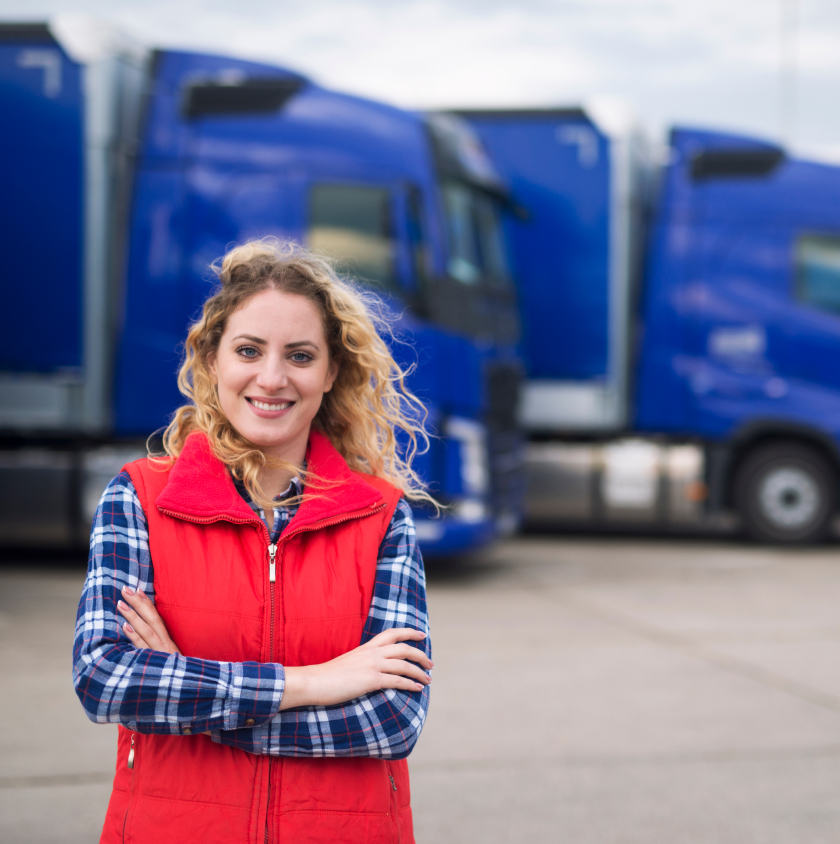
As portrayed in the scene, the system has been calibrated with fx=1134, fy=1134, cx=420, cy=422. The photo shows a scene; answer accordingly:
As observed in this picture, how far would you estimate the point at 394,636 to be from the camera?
1.78 metres

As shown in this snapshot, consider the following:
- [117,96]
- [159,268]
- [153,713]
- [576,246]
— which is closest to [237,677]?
[153,713]

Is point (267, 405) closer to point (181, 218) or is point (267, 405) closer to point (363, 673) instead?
point (363, 673)

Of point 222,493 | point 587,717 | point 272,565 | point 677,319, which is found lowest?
point 587,717

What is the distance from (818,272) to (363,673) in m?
8.61

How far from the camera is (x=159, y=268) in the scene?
7.75 metres

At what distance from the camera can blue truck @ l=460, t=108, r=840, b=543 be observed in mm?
9492

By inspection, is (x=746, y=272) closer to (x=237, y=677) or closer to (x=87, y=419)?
(x=87, y=419)

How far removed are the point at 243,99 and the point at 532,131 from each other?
9.37 ft

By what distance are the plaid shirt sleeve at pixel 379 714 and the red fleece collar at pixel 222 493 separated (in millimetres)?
95

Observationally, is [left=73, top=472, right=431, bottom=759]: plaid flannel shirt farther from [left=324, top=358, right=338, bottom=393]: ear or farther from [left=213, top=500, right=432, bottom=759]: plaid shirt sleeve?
[left=324, top=358, right=338, bottom=393]: ear

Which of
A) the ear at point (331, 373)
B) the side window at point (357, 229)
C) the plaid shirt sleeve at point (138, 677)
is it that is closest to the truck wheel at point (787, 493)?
the side window at point (357, 229)

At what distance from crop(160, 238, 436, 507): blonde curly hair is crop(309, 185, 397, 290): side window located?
17.4ft

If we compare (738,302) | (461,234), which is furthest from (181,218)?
(738,302)

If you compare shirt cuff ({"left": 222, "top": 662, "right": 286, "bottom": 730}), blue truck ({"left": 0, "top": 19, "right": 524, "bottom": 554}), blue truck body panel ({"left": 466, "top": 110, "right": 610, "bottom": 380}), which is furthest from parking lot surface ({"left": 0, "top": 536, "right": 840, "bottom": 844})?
blue truck body panel ({"left": 466, "top": 110, "right": 610, "bottom": 380})
